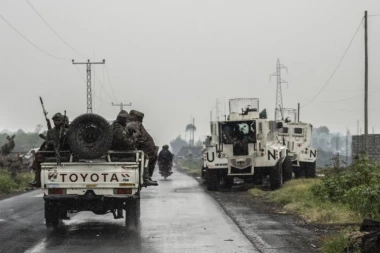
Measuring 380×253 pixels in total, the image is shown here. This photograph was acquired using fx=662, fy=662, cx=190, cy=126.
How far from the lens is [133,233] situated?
13570 millimetres

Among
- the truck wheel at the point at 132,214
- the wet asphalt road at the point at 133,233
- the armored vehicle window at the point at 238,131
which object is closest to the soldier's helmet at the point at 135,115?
the wet asphalt road at the point at 133,233

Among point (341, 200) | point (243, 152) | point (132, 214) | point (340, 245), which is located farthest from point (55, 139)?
point (243, 152)

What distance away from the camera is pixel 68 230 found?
1419 cm

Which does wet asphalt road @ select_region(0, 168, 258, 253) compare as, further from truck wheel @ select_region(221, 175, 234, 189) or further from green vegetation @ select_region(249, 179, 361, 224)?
truck wheel @ select_region(221, 175, 234, 189)

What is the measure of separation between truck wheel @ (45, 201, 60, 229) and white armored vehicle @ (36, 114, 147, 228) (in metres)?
0.02

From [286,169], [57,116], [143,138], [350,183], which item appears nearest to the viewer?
[57,116]

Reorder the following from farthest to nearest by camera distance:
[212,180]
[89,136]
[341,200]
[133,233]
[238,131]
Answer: [212,180], [238,131], [341,200], [89,136], [133,233]

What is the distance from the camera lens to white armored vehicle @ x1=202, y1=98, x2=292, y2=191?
2730 centimetres

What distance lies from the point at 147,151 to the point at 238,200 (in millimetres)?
5913

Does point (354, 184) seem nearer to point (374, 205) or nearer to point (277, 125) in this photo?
point (374, 205)

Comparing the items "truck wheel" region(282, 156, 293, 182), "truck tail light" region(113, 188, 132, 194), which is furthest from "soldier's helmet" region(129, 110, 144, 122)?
"truck wheel" region(282, 156, 293, 182)

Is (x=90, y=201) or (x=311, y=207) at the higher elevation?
(x=90, y=201)

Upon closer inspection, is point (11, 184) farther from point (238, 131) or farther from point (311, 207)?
point (311, 207)

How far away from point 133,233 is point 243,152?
1448cm
